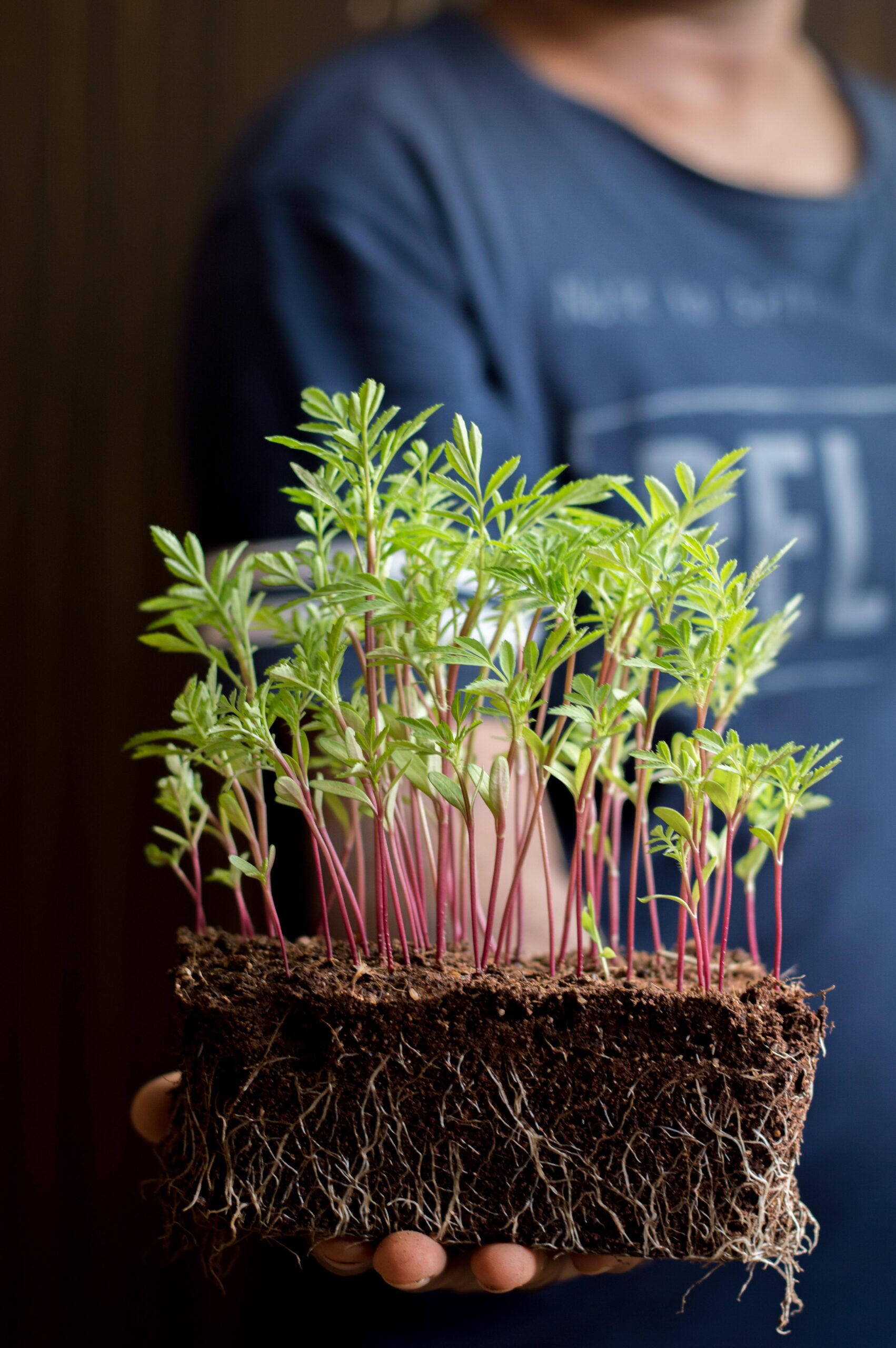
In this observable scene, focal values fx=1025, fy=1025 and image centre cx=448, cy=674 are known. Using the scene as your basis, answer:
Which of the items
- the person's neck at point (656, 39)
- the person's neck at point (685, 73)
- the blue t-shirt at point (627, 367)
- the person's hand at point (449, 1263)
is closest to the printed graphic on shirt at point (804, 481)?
the blue t-shirt at point (627, 367)

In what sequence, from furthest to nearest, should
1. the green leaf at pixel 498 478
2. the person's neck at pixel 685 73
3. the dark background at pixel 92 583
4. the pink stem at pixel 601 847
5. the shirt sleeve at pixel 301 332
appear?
the dark background at pixel 92 583
the person's neck at pixel 685 73
the shirt sleeve at pixel 301 332
the pink stem at pixel 601 847
the green leaf at pixel 498 478

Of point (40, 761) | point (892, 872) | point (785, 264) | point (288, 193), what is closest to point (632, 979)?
point (892, 872)

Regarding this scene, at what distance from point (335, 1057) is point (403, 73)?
0.98 meters

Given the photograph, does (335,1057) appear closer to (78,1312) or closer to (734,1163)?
(734,1163)

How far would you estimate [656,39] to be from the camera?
45.1 inches

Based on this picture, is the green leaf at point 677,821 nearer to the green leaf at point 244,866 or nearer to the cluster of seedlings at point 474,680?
the cluster of seedlings at point 474,680

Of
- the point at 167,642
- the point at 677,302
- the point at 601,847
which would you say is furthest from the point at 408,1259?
the point at 677,302

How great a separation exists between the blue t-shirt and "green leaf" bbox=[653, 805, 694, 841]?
493 millimetres

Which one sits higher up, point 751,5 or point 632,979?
point 751,5

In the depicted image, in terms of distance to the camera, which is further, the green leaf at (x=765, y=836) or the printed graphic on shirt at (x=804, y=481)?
the printed graphic on shirt at (x=804, y=481)

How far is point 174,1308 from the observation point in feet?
4.36

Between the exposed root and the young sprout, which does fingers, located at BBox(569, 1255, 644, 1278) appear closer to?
the exposed root

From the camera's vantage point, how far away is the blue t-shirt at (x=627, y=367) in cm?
92

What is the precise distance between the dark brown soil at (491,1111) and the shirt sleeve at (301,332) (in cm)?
48
